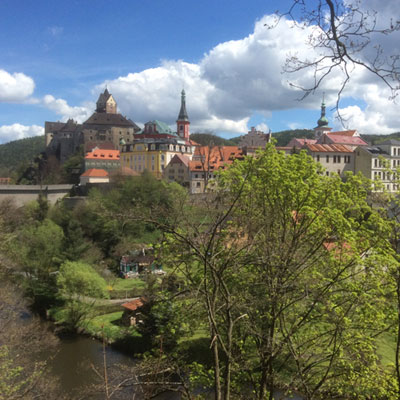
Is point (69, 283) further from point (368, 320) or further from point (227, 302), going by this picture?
point (227, 302)

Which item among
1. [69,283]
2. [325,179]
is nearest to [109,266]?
[69,283]

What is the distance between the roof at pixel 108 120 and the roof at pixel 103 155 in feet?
47.5

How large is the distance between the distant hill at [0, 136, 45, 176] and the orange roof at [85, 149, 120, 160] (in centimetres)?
4125

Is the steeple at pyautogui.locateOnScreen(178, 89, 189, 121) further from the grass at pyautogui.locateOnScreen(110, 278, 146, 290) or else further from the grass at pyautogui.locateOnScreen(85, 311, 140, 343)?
the grass at pyautogui.locateOnScreen(85, 311, 140, 343)

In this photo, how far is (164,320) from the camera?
1368 centimetres

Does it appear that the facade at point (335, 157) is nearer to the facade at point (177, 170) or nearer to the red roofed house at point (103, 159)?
the facade at point (177, 170)

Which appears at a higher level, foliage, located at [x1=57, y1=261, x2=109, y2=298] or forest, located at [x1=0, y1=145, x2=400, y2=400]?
forest, located at [x1=0, y1=145, x2=400, y2=400]

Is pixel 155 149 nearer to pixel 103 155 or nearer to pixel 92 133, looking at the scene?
pixel 103 155

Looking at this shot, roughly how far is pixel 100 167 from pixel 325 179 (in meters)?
49.4

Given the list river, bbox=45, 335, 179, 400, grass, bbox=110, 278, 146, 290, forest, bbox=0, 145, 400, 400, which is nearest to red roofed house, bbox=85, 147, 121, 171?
grass, bbox=110, 278, 146, 290

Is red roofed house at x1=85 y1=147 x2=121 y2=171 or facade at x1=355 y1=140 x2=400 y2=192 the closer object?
facade at x1=355 y1=140 x2=400 y2=192

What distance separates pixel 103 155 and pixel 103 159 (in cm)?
76

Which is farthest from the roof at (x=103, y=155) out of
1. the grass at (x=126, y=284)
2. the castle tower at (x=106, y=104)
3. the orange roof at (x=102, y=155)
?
the grass at (x=126, y=284)

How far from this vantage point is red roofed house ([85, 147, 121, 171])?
53969 mm
